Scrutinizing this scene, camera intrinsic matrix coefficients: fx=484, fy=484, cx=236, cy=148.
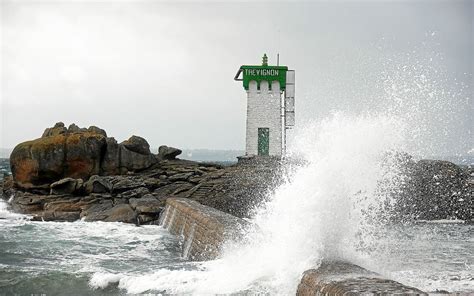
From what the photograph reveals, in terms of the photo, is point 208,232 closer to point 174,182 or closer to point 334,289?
point 334,289

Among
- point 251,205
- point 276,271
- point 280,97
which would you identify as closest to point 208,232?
point 276,271

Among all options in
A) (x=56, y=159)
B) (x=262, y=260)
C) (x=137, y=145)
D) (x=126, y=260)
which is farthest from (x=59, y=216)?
(x=262, y=260)

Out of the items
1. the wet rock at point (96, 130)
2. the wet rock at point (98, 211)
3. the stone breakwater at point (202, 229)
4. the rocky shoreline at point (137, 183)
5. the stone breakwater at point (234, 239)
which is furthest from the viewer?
the wet rock at point (96, 130)

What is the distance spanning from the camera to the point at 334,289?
15.2ft

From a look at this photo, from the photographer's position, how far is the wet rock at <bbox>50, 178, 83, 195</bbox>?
16719 millimetres

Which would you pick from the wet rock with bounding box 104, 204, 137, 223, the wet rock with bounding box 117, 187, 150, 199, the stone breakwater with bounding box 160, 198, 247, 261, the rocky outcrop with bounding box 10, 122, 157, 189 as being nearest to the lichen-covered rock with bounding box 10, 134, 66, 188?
the rocky outcrop with bounding box 10, 122, 157, 189

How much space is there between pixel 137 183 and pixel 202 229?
7.88m

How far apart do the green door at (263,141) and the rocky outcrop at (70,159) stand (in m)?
5.91

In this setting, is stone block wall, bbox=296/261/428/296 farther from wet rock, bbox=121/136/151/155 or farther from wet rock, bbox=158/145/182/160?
wet rock, bbox=158/145/182/160

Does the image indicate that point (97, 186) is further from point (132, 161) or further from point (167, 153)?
point (167, 153)

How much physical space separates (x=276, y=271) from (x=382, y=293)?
2224 millimetres

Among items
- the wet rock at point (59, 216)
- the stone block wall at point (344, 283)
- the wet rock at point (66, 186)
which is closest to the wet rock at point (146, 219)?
the wet rock at point (59, 216)

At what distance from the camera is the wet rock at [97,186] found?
1673 centimetres

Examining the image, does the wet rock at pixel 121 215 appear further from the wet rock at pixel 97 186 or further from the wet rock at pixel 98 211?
the wet rock at pixel 97 186
